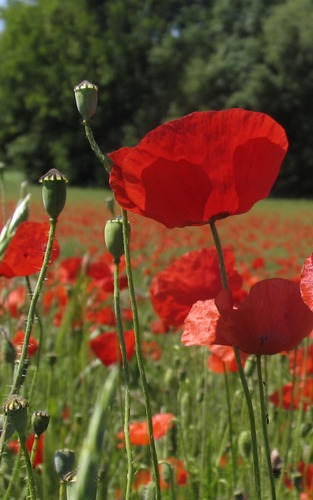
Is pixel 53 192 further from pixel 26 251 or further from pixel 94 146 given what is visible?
pixel 26 251

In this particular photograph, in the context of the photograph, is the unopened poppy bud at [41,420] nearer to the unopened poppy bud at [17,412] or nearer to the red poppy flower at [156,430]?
the unopened poppy bud at [17,412]

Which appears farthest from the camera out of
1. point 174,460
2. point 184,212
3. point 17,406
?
point 174,460

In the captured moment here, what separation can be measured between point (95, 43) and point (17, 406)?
22669 millimetres

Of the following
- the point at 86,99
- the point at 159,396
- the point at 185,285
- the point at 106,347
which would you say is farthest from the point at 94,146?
the point at 159,396

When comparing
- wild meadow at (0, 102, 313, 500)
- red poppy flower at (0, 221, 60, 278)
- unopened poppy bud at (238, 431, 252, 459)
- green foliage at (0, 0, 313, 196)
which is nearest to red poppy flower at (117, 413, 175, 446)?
wild meadow at (0, 102, 313, 500)

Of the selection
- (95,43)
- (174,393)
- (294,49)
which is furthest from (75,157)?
(174,393)

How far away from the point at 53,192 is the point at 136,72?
22.4 m

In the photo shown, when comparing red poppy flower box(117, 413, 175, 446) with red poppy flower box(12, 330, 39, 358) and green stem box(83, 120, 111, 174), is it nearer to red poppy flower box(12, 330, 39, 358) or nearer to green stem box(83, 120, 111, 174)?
red poppy flower box(12, 330, 39, 358)

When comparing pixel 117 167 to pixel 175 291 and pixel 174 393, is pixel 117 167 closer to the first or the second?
pixel 175 291

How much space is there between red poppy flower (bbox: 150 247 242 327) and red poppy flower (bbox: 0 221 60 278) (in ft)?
0.45

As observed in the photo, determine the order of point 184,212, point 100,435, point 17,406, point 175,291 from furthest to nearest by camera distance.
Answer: point 175,291, point 184,212, point 17,406, point 100,435

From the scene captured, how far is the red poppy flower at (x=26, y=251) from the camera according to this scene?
0.61 metres

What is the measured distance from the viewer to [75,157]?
73.3 ft

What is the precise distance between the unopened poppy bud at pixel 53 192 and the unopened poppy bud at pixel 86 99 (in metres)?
0.04
